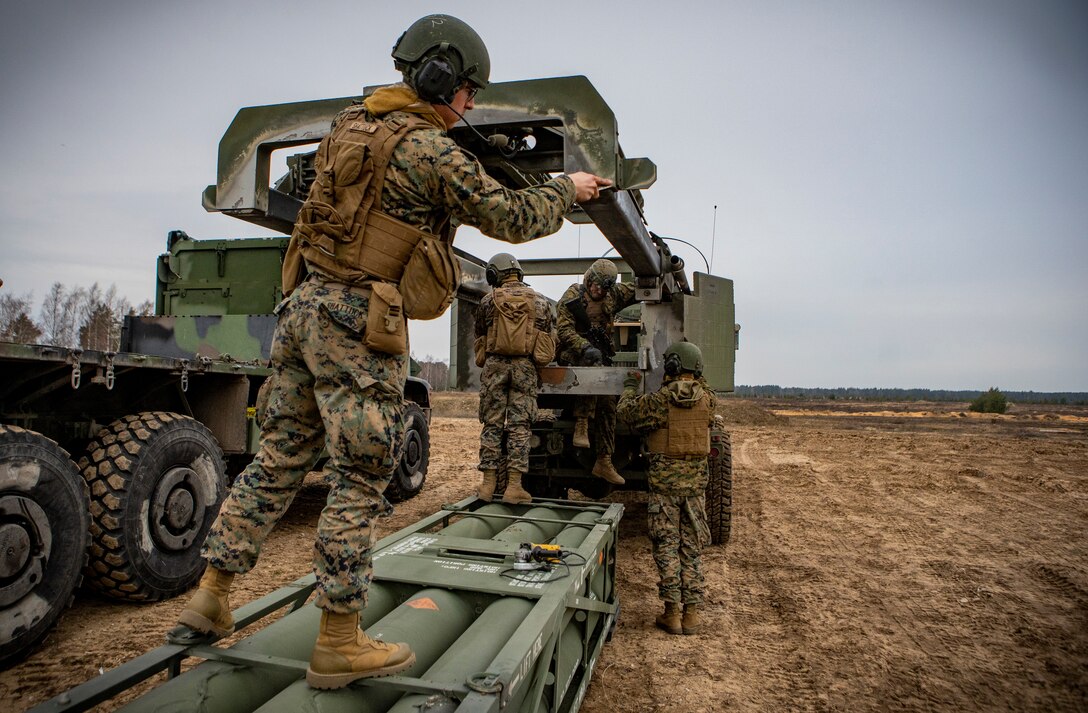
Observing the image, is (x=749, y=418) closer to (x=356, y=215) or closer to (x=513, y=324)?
(x=513, y=324)

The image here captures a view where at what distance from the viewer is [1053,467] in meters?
10.5

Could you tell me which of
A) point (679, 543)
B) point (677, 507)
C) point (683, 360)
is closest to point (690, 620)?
point (679, 543)

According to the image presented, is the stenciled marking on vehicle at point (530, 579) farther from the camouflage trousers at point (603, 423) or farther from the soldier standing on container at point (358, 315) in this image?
the camouflage trousers at point (603, 423)

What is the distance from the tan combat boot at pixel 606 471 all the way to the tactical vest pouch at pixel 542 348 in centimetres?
112

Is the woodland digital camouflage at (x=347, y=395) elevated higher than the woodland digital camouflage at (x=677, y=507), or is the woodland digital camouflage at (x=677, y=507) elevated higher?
the woodland digital camouflage at (x=347, y=395)

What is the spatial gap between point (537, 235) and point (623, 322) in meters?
4.73

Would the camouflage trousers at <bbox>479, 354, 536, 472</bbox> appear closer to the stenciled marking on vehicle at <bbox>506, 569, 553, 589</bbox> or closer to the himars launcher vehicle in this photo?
the himars launcher vehicle

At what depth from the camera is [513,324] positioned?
16.2ft

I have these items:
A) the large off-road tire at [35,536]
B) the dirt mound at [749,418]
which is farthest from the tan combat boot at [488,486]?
the dirt mound at [749,418]

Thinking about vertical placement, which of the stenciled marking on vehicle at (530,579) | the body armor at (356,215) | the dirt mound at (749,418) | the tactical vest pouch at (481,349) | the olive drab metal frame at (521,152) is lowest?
the dirt mound at (749,418)

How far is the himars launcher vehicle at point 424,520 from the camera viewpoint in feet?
7.27

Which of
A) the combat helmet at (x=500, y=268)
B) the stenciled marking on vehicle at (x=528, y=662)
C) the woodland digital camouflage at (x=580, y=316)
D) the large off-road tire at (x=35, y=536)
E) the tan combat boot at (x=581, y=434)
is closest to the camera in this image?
the stenciled marking on vehicle at (x=528, y=662)

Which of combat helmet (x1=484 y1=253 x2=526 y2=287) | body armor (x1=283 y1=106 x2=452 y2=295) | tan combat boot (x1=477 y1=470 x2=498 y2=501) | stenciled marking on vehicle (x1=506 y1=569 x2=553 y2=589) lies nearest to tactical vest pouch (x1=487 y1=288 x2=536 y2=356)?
combat helmet (x1=484 y1=253 x2=526 y2=287)

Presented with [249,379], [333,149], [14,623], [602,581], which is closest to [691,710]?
Result: [602,581]
